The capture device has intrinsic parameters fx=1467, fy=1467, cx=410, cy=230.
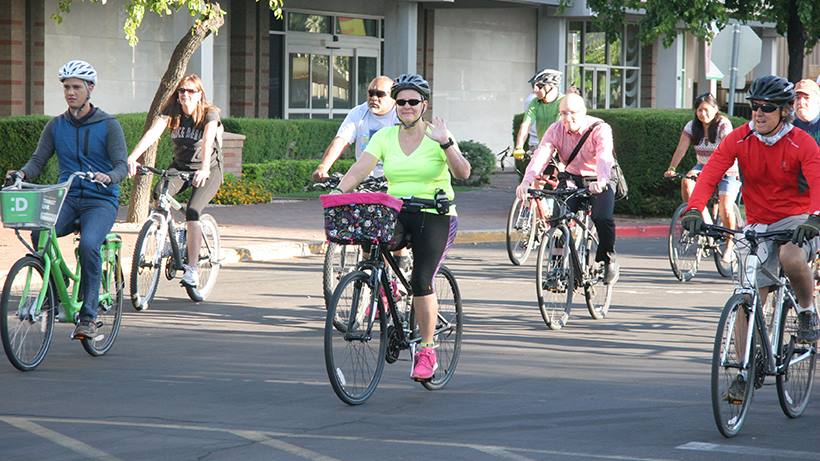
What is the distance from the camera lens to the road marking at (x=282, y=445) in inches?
260

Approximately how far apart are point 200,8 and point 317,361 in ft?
24.5

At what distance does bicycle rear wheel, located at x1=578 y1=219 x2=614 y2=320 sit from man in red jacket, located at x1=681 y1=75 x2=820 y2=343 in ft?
11.1

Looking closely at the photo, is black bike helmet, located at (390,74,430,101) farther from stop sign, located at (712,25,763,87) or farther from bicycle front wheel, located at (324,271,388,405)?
stop sign, located at (712,25,763,87)

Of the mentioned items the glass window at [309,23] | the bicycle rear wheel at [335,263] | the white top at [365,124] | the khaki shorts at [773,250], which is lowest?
the bicycle rear wheel at [335,263]

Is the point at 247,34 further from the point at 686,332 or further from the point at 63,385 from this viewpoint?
the point at 63,385

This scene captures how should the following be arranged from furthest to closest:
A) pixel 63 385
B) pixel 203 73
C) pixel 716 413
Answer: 1. pixel 203 73
2. pixel 63 385
3. pixel 716 413

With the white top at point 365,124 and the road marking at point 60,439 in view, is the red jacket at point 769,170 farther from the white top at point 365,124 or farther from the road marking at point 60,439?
the white top at point 365,124

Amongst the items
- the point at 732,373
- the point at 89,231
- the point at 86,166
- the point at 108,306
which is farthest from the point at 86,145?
the point at 732,373

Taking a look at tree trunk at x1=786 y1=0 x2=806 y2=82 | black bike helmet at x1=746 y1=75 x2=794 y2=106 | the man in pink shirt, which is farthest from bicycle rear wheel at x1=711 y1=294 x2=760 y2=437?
tree trunk at x1=786 y1=0 x2=806 y2=82

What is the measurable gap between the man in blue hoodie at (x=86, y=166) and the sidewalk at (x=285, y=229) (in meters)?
3.72

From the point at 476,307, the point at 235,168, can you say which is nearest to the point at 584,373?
the point at 476,307

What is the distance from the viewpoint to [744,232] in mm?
7457

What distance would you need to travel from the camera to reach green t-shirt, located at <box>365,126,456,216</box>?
8.15m

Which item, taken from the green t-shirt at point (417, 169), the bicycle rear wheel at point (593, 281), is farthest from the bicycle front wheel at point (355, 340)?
the bicycle rear wheel at point (593, 281)
